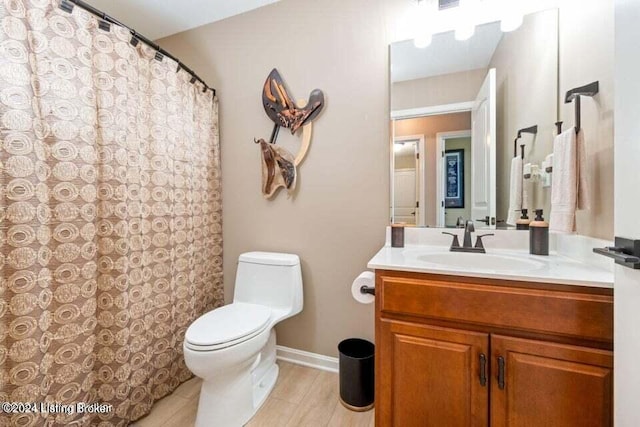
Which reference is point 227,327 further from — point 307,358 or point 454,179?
point 454,179

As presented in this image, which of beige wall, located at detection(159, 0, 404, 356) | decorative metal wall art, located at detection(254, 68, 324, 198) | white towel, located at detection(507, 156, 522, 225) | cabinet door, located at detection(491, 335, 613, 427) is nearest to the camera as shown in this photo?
cabinet door, located at detection(491, 335, 613, 427)

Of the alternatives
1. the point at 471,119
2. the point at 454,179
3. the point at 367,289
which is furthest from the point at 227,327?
the point at 471,119

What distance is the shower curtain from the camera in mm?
958

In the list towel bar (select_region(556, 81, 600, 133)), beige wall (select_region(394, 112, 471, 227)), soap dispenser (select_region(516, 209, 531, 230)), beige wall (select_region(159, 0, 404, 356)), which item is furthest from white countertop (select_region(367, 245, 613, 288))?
towel bar (select_region(556, 81, 600, 133))

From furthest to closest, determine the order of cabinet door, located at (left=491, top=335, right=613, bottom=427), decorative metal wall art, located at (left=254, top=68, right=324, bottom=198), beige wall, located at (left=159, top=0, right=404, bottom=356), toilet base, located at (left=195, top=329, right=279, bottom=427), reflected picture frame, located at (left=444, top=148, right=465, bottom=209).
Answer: decorative metal wall art, located at (left=254, top=68, right=324, bottom=198), beige wall, located at (left=159, top=0, right=404, bottom=356), reflected picture frame, located at (left=444, top=148, right=465, bottom=209), toilet base, located at (left=195, top=329, right=279, bottom=427), cabinet door, located at (left=491, top=335, right=613, bottom=427)

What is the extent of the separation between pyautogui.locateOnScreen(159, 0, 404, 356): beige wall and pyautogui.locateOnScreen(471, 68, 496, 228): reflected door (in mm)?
457

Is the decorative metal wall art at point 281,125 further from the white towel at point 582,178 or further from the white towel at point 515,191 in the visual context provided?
the white towel at point 582,178

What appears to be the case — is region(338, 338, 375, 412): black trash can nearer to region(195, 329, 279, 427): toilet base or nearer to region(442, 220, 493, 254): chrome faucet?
region(195, 329, 279, 427): toilet base

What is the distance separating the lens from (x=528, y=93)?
1323 mm

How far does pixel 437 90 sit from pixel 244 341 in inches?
63.9

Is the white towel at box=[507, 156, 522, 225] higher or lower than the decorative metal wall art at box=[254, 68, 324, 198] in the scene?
lower

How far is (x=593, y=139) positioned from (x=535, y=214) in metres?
Answer: 0.39

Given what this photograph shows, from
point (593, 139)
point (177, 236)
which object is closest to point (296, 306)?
point (177, 236)

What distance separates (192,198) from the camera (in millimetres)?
1724
